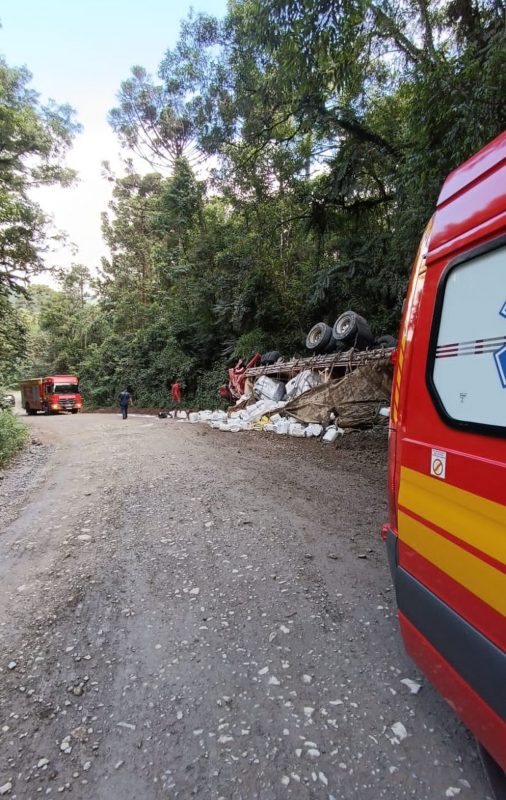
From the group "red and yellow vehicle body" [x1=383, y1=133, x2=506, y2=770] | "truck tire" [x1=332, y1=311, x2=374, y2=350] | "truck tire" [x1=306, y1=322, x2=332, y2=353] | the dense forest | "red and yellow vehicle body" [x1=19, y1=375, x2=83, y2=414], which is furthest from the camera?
"red and yellow vehicle body" [x1=19, y1=375, x2=83, y2=414]

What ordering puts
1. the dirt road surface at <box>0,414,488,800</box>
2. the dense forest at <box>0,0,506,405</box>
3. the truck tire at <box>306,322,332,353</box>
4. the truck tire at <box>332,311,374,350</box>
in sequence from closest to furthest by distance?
the dirt road surface at <box>0,414,488,800</box> → the dense forest at <box>0,0,506,405</box> → the truck tire at <box>332,311,374,350</box> → the truck tire at <box>306,322,332,353</box>

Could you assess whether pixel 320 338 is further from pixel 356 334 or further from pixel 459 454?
pixel 459 454

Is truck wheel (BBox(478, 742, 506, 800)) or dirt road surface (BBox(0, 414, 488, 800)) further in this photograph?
dirt road surface (BBox(0, 414, 488, 800))

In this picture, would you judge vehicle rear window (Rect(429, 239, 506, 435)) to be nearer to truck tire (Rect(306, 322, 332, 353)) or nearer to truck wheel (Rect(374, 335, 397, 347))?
truck wheel (Rect(374, 335, 397, 347))

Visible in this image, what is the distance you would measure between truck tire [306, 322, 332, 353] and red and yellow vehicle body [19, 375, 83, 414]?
18758 mm

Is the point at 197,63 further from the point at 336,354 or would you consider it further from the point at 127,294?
the point at 127,294

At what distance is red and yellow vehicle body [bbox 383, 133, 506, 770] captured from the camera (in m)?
1.30

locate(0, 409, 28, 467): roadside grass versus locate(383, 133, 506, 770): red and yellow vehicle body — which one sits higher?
locate(383, 133, 506, 770): red and yellow vehicle body

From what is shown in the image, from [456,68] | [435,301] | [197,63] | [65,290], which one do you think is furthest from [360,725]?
[65,290]


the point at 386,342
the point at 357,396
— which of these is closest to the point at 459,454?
the point at 357,396

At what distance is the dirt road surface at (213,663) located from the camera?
1689 millimetres

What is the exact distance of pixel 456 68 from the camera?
6.17 metres

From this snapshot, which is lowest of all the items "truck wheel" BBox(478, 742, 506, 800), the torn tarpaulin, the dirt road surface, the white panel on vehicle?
the dirt road surface

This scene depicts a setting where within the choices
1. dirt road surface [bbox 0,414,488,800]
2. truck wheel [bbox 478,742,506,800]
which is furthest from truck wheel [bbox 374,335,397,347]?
truck wheel [bbox 478,742,506,800]
